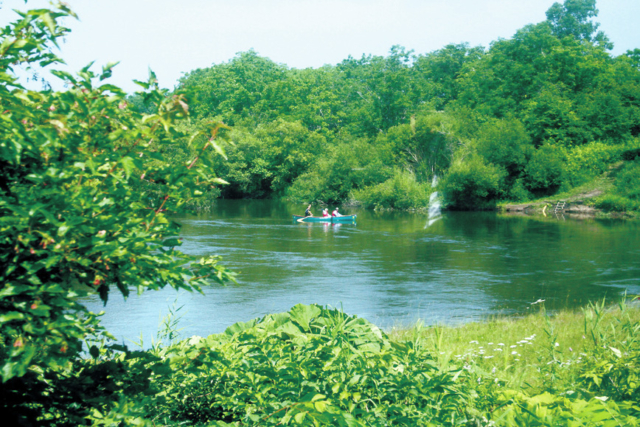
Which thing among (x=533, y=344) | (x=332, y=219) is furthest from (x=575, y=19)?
(x=533, y=344)

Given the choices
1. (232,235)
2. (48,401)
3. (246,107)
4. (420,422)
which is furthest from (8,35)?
(246,107)

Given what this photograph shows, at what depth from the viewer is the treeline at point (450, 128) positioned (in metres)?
50.1

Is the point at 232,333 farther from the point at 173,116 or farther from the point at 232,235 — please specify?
the point at 232,235

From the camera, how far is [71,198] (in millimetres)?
2480

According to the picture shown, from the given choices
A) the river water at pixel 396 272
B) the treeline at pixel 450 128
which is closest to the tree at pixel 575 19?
the treeline at pixel 450 128

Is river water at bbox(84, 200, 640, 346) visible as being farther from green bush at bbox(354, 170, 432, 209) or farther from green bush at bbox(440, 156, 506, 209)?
green bush at bbox(354, 170, 432, 209)

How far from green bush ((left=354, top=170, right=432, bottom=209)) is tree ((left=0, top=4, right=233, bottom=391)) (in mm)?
46341

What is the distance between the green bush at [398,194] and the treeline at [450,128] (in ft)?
0.37

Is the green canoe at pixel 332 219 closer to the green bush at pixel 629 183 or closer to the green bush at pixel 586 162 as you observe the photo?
the green bush at pixel 629 183

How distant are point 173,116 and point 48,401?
5.11ft

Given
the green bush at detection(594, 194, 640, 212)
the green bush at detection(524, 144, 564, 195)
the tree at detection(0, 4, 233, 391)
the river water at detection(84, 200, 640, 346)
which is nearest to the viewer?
the tree at detection(0, 4, 233, 391)

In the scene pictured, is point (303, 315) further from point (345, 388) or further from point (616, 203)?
point (616, 203)

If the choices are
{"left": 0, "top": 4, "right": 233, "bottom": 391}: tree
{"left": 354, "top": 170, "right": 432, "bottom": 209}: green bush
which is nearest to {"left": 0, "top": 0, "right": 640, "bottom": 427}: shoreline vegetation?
{"left": 0, "top": 4, "right": 233, "bottom": 391}: tree

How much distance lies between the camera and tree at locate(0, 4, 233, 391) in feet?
7.73
